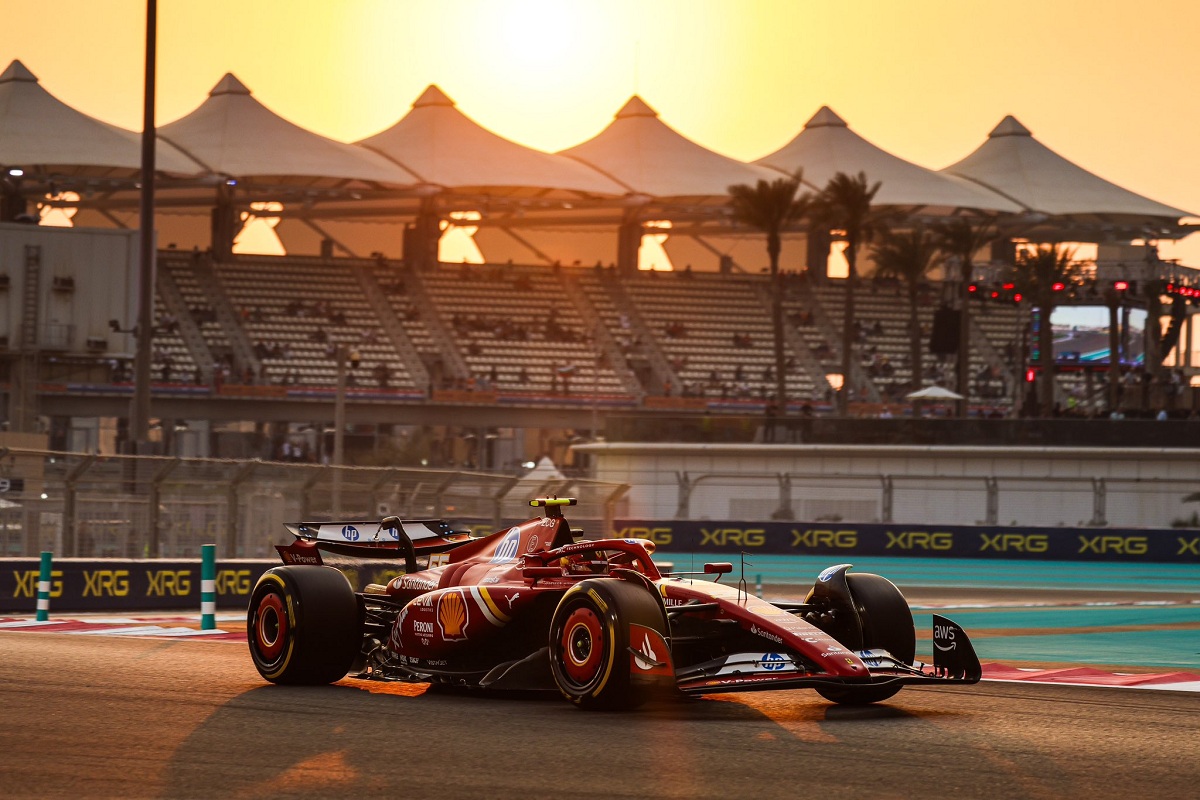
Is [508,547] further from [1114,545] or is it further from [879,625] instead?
[1114,545]

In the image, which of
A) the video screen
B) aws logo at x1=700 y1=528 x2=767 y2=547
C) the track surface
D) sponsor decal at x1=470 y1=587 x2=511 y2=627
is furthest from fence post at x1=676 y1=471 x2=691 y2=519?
sponsor decal at x1=470 y1=587 x2=511 y2=627

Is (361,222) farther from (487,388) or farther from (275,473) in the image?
(275,473)

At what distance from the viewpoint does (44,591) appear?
16.4m

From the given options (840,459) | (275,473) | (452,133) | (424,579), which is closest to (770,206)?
(452,133)

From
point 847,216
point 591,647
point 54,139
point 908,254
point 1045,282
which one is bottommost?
point 591,647

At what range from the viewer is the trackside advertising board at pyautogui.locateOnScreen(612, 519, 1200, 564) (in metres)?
33.8

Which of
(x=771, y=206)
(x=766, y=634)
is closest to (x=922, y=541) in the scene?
(x=771, y=206)

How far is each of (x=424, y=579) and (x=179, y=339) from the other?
155ft

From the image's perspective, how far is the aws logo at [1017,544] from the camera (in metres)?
34.1

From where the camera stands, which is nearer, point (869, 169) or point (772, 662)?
point (772, 662)

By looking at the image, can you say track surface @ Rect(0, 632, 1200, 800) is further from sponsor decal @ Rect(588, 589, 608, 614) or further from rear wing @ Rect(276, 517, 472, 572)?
rear wing @ Rect(276, 517, 472, 572)

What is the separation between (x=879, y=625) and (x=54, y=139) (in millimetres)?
50305

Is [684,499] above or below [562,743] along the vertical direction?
above

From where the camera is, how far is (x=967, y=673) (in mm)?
9328
